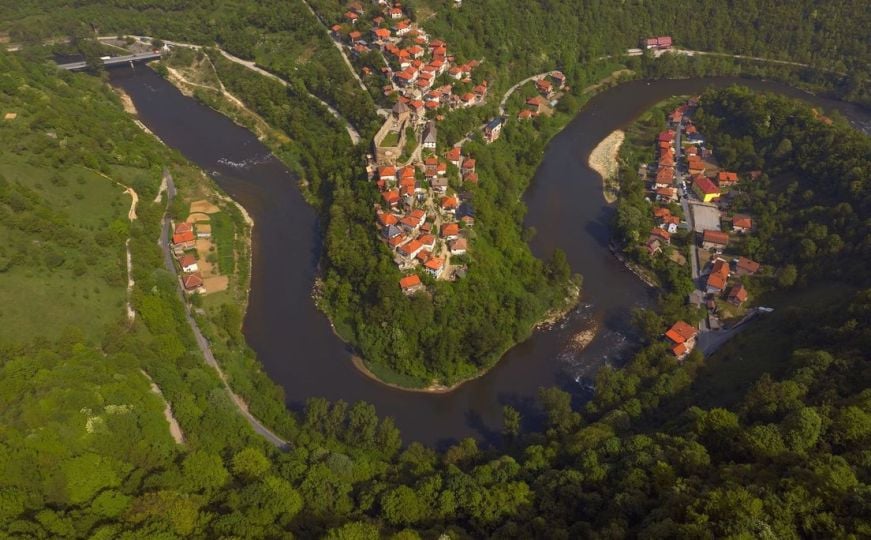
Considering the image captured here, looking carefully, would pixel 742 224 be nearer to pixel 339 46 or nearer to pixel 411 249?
pixel 411 249

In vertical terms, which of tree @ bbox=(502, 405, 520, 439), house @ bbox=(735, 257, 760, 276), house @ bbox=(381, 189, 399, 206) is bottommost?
tree @ bbox=(502, 405, 520, 439)

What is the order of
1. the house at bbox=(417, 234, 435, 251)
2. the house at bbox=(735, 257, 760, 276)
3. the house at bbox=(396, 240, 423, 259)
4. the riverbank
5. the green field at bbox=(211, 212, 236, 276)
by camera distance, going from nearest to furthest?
the riverbank
the house at bbox=(396, 240, 423, 259)
the house at bbox=(417, 234, 435, 251)
the house at bbox=(735, 257, 760, 276)
the green field at bbox=(211, 212, 236, 276)

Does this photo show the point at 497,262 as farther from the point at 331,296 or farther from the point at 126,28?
the point at 126,28

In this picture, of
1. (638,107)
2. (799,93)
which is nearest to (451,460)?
(638,107)

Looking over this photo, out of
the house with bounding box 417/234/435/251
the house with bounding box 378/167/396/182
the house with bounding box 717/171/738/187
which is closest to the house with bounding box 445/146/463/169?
the house with bounding box 378/167/396/182

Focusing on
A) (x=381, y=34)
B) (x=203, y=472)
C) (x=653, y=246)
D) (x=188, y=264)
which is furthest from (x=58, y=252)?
(x=653, y=246)

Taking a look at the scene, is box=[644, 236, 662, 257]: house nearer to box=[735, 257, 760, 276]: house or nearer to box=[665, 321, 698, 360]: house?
box=[735, 257, 760, 276]: house

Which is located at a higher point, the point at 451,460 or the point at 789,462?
the point at 789,462
